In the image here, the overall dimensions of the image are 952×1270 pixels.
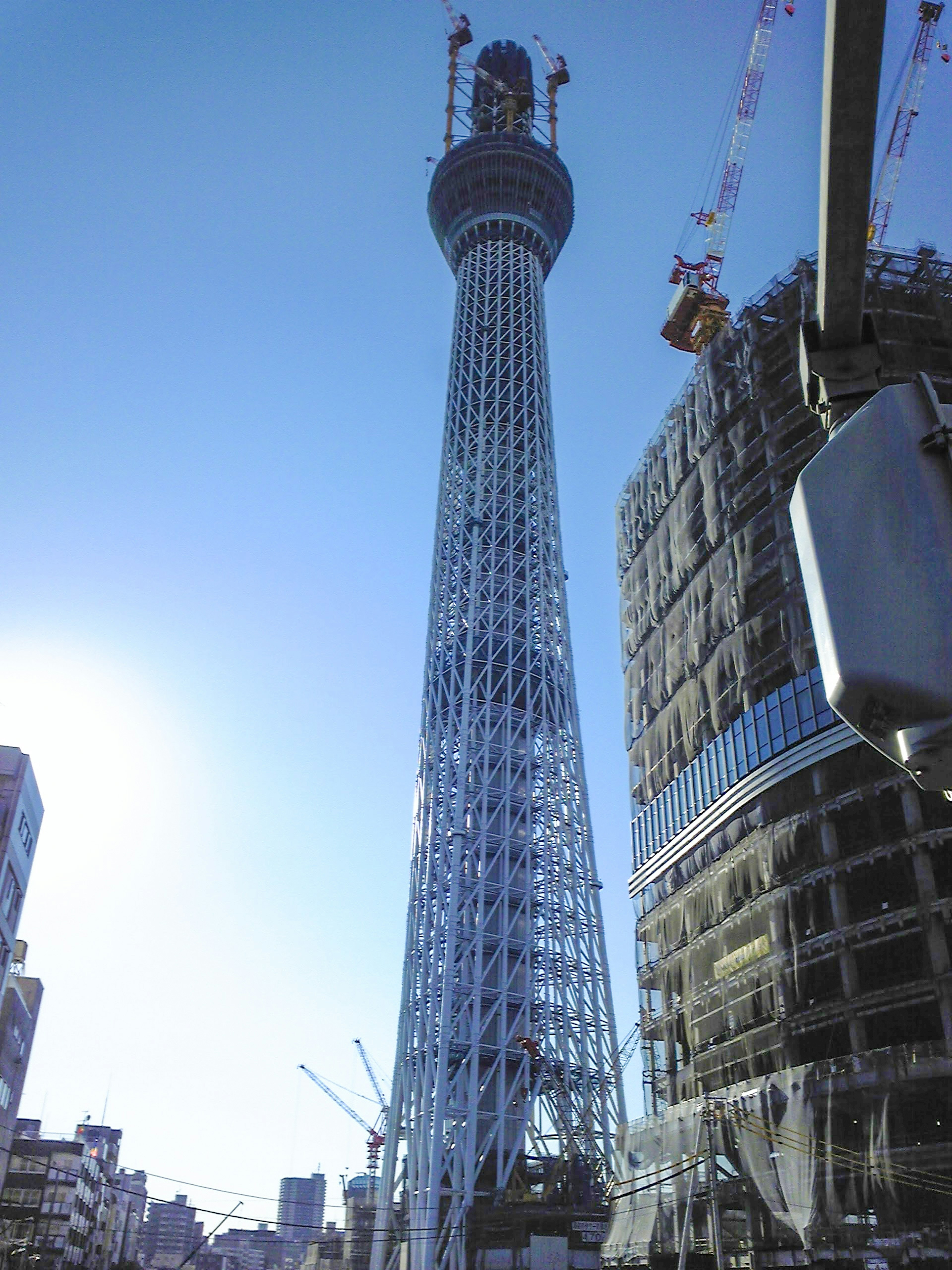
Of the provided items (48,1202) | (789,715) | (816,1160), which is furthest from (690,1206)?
(48,1202)

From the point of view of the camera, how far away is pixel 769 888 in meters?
49.6

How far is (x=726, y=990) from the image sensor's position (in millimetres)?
52094

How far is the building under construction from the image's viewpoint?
39656 millimetres

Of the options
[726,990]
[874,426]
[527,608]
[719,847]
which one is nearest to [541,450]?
[527,608]

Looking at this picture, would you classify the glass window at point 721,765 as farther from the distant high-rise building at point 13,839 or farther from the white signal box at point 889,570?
the white signal box at point 889,570

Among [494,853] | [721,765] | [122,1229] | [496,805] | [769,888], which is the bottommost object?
[122,1229]

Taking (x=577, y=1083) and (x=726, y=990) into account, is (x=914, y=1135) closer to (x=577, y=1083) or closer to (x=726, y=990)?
(x=726, y=990)

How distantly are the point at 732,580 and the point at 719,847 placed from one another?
14.4 metres

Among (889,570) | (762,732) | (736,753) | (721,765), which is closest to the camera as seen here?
(889,570)

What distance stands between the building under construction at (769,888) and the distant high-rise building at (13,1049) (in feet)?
152

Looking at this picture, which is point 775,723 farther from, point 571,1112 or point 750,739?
point 571,1112

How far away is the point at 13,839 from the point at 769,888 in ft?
160

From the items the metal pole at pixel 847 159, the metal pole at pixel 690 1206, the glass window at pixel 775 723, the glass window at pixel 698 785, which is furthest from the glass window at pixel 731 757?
the metal pole at pixel 847 159

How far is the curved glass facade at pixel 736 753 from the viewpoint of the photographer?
50938 millimetres
